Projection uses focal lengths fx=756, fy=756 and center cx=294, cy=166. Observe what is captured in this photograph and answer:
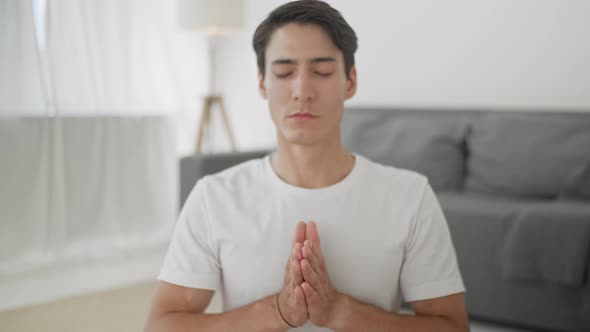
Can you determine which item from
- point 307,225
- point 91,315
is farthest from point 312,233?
point 91,315

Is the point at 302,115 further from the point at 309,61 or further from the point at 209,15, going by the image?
the point at 209,15

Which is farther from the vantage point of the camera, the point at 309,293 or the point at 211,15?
the point at 211,15

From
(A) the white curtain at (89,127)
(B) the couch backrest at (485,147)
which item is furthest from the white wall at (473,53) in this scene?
(A) the white curtain at (89,127)

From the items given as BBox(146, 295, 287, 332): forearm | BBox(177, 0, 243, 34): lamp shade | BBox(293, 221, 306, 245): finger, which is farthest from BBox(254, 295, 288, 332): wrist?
BBox(177, 0, 243, 34): lamp shade

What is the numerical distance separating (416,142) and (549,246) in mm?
968

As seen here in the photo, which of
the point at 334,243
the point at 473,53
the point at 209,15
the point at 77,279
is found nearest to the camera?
the point at 334,243

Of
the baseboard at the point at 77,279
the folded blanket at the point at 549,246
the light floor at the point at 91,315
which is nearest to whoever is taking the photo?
the folded blanket at the point at 549,246

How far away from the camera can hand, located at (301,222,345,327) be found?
1.17m

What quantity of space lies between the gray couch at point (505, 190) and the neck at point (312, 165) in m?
1.48

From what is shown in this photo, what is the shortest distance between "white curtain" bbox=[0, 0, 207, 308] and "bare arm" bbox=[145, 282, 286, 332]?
2.66 metres

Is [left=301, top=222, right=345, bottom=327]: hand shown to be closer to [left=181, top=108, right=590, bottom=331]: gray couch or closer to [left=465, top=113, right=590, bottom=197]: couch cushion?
[left=181, top=108, right=590, bottom=331]: gray couch

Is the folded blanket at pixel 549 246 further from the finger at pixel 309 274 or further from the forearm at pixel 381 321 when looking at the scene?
the finger at pixel 309 274

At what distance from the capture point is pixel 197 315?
1.26m

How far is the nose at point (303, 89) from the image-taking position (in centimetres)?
131
